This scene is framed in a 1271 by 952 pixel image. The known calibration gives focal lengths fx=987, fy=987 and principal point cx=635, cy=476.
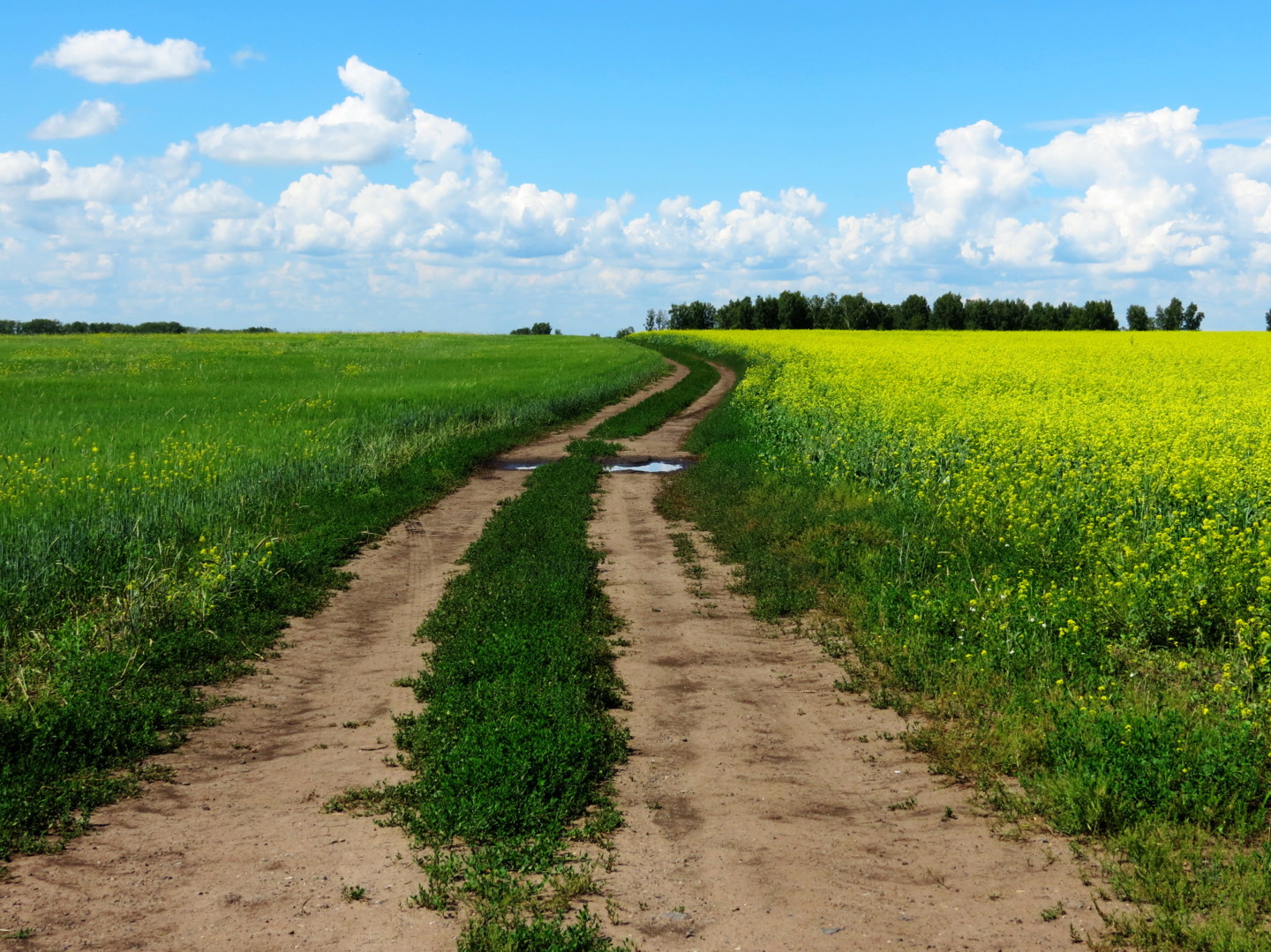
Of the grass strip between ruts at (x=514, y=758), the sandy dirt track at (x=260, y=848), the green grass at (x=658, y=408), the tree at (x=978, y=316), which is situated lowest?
the sandy dirt track at (x=260, y=848)

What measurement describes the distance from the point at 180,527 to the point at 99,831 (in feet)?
23.2

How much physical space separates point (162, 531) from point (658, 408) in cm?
2118

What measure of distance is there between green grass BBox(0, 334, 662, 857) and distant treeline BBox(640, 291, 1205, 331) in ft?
274

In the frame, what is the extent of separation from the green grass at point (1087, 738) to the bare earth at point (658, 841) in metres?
0.32

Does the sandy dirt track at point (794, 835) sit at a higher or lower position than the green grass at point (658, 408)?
lower

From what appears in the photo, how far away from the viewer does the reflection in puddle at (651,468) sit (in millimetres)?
20141

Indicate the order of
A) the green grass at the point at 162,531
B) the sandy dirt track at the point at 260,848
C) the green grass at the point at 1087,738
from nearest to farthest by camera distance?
the sandy dirt track at the point at 260,848
the green grass at the point at 1087,738
the green grass at the point at 162,531

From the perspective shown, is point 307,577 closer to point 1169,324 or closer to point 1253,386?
point 1253,386

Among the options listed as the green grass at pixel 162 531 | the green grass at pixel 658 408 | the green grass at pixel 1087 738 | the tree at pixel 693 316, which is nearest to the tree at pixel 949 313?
the tree at pixel 693 316

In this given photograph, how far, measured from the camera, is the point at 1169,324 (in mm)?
93688

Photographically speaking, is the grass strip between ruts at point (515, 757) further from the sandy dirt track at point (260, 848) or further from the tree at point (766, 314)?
the tree at point (766, 314)

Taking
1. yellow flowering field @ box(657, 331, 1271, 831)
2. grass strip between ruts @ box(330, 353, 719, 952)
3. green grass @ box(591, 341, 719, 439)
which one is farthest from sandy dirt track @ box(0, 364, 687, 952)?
green grass @ box(591, 341, 719, 439)

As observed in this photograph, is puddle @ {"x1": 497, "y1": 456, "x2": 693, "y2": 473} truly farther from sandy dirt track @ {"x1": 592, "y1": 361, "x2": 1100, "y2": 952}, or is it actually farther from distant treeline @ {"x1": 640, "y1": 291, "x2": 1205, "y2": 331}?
distant treeline @ {"x1": 640, "y1": 291, "x2": 1205, "y2": 331}

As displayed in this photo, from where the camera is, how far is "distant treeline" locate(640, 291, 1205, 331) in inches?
3789
